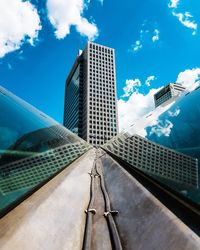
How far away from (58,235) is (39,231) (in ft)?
0.38

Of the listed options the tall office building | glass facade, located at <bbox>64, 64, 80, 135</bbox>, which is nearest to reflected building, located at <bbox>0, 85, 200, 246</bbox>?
the tall office building

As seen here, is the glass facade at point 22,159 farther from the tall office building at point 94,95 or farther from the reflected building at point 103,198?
the tall office building at point 94,95

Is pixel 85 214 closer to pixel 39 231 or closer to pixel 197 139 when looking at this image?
pixel 39 231

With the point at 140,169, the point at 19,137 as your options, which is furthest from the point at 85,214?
the point at 19,137

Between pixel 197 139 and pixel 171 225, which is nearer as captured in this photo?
pixel 171 225

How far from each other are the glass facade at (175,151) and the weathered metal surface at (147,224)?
6.1 inches

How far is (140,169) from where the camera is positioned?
2127 millimetres

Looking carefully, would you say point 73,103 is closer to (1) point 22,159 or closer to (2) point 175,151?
(1) point 22,159

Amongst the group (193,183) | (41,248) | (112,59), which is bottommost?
(41,248)

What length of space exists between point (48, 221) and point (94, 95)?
11829 cm

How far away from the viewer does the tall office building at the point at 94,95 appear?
4358 inches

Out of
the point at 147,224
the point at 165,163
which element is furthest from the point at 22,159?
the point at 147,224

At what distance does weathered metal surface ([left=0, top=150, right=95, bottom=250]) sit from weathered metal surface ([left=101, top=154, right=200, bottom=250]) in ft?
0.84

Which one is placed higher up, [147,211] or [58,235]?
[147,211]
